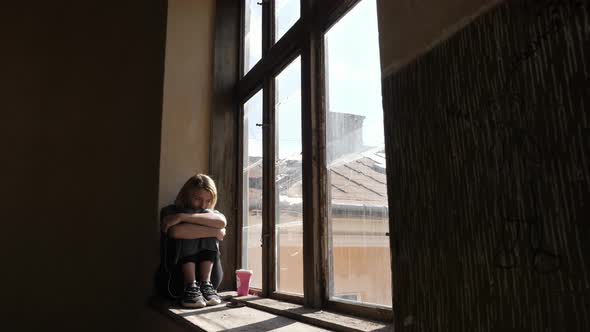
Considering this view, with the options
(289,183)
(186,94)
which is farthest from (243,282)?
(186,94)

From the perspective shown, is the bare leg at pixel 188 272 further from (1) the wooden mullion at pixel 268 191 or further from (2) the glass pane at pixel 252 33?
(2) the glass pane at pixel 252 33

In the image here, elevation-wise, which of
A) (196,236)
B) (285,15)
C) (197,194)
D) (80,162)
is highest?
(285,15)

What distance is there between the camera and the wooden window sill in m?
1.19

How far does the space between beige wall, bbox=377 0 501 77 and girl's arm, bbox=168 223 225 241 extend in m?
1.45

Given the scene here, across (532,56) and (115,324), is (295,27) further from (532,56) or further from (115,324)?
(115,324)

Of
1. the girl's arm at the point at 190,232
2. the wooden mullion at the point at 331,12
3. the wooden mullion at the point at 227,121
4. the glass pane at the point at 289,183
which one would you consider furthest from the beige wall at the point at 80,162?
the wooden mullion at the point at 331,12

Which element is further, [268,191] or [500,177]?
[268,191]

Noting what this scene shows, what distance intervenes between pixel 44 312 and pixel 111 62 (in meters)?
1.43

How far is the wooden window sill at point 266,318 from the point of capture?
1.19 meters

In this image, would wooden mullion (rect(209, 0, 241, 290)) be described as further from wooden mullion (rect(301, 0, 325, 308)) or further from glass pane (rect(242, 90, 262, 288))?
wooden mullion (rect(301, 0, 325, 308))

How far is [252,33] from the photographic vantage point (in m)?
2.43

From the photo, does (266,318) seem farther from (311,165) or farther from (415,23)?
(415,23)

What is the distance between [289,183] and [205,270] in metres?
0.53

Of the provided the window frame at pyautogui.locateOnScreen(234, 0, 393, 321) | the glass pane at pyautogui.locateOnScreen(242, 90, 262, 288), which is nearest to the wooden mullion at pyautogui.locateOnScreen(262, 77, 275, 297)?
the window frame at pyautogui.locateOnScreen(234, 0, 393, 321)
